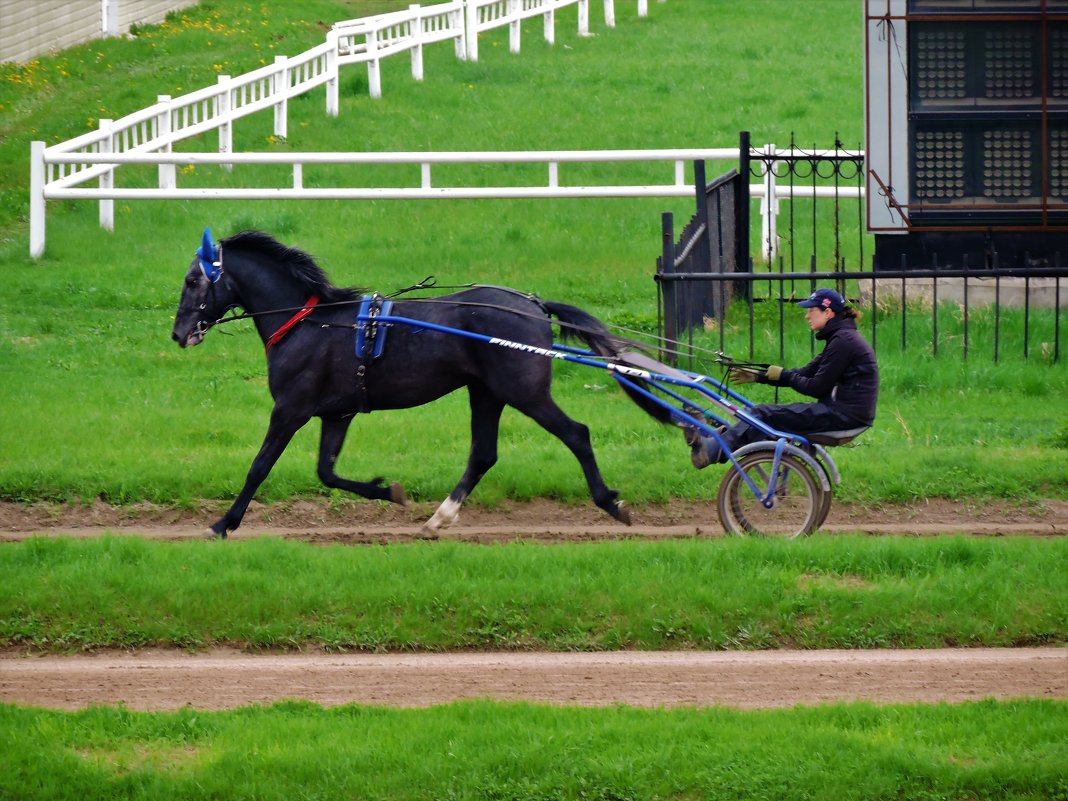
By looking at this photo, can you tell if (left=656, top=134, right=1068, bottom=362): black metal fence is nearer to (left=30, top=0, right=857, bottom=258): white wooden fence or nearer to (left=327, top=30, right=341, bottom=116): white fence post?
(left=30, top=0, right=857, bottom=258): white wooden fence

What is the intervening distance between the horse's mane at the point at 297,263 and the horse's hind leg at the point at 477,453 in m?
0.99

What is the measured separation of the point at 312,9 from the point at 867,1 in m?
21.3

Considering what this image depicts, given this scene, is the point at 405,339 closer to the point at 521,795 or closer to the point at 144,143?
the point at 521,795

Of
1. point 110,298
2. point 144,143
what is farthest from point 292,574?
point 144,143

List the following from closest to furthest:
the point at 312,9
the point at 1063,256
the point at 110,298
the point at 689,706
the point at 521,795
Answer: the point at 521,795
the point at 689,706
the point at 1063,256
the point at 110,298
the point at 312,9

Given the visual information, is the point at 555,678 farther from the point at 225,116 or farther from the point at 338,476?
the point at 225,116

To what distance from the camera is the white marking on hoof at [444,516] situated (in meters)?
9.23

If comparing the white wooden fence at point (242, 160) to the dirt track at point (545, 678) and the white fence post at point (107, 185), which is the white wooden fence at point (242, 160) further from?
the dirt track at point (545, 678)

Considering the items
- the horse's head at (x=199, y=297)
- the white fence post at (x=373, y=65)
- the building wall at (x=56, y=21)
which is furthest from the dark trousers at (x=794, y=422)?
the building wall at (x=56, y=21)

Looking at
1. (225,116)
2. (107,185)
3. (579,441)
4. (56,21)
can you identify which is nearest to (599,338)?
(579,441)

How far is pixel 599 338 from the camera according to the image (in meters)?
9.34

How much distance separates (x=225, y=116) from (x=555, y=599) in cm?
1251

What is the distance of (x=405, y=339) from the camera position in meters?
9.21

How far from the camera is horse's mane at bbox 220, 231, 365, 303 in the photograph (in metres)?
9.36
